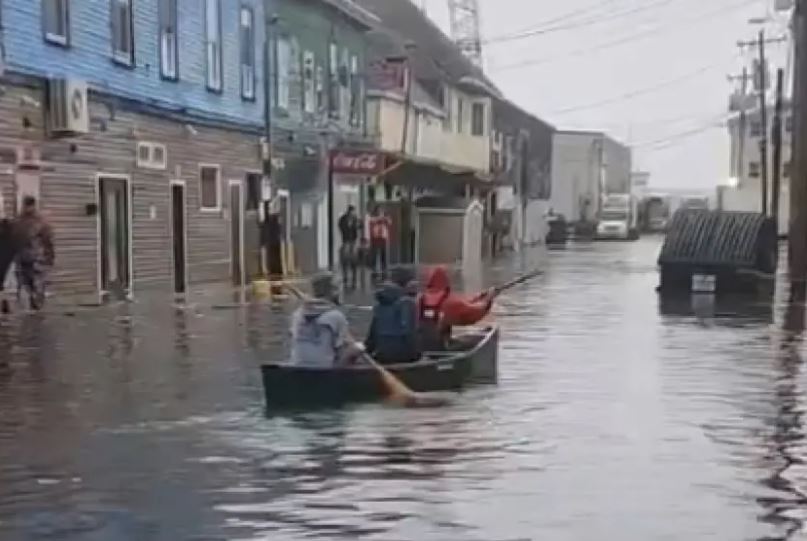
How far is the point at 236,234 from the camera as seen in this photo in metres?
38.6

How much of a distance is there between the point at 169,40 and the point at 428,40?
144ft

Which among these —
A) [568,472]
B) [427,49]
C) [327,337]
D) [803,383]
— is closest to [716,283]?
[803,383]

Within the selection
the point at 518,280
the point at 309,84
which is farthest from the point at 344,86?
the point at 518,280

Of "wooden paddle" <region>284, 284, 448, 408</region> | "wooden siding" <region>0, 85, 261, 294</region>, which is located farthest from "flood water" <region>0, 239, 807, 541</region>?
"wooden siding" <region>0, 85, 261, 294</region>

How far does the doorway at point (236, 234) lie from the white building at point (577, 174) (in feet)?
269

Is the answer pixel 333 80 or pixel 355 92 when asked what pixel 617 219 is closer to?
pixel 355 92

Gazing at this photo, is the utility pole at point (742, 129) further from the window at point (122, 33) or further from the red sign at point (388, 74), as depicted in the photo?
Result: the window at point (122, 33)

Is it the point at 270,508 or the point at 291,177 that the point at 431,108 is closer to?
the point at 291,177

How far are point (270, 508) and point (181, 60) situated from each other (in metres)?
25.2

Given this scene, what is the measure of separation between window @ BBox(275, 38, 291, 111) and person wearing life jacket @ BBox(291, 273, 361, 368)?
2752cm

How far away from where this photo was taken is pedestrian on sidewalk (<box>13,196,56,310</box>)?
82.1 ft

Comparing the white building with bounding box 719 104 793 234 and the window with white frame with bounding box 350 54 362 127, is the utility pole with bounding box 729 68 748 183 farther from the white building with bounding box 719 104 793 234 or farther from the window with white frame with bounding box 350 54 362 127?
the window with white frame with bounding box 350 54 362 127

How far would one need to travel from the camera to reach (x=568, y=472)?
1134 centimetres

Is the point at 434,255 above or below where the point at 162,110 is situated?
below
